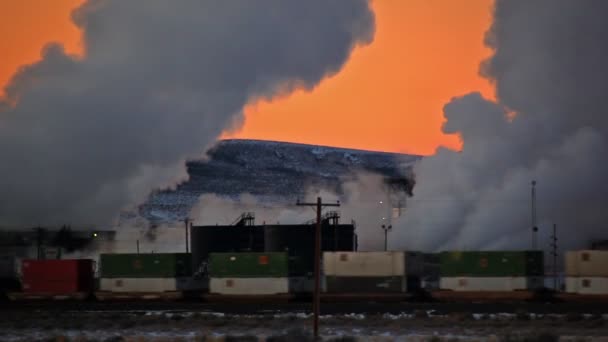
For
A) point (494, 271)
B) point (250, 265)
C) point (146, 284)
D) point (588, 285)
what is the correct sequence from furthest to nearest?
point (146, 284), point (250, 265), point (494, 271), point (588, 285)

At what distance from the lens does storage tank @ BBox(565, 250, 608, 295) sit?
78312 millimetres

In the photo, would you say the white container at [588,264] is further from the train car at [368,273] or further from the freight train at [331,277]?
the train car at [368,273]

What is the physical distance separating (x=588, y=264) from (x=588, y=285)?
55.5 inches

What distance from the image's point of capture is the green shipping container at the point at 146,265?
8925 cm

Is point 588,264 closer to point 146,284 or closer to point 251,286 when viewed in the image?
point 251,286

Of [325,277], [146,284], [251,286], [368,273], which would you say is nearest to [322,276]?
[325,277]

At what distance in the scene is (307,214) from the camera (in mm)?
155250

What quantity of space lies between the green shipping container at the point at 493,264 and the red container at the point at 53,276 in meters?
28.0

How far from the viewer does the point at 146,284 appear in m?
89.8

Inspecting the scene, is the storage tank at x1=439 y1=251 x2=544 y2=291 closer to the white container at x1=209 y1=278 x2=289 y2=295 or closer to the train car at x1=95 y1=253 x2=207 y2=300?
the white container at x1=209 y1=278 x2=289 y2=295

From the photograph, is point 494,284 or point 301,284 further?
point 301,284

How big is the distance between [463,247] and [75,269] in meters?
51.4

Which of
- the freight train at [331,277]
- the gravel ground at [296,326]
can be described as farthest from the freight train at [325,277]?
the gravel ground at [296,326]

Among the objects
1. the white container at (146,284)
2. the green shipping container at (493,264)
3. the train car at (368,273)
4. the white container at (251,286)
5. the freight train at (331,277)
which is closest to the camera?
the freight train at (331,277)
